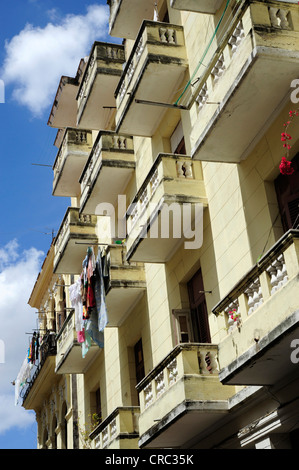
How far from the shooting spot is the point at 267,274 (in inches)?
391

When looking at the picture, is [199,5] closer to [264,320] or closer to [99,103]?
[264,320]

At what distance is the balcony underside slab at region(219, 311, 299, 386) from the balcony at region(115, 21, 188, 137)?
7.03 meters

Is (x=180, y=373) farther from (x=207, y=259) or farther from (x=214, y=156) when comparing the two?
(x=214, y=156)

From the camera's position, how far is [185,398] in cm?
1195

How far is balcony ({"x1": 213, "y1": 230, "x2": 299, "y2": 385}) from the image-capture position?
922 centimetres

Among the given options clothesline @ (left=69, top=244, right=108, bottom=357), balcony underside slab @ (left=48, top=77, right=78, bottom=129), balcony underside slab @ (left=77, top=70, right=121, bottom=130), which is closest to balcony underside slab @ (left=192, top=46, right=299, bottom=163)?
clothesline @ (left=69, top=244, right=108, bottom=357)

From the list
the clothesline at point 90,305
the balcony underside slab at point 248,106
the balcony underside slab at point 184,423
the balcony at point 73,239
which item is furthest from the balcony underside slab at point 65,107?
the balcony underside slab at point 184,423

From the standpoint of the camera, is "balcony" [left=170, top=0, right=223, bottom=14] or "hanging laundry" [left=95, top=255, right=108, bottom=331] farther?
"hanging laundry" [left=95, top=255, right=108, bottom=331]

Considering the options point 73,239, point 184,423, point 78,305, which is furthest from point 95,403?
point 184,423

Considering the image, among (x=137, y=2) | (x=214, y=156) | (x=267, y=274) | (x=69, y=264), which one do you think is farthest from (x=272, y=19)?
(x=69, y=264)

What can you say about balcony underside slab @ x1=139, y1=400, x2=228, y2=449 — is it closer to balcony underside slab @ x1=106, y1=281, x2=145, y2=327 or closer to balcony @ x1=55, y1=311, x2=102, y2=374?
balcony underside slab @ x1=106, y1=281, x2=145, y2=327

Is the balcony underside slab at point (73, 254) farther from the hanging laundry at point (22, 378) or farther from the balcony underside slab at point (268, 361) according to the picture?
the balcony underside slab at point (268, 361)

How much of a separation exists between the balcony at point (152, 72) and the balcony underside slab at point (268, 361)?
7031 millimetres

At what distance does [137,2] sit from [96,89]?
11.1ft
